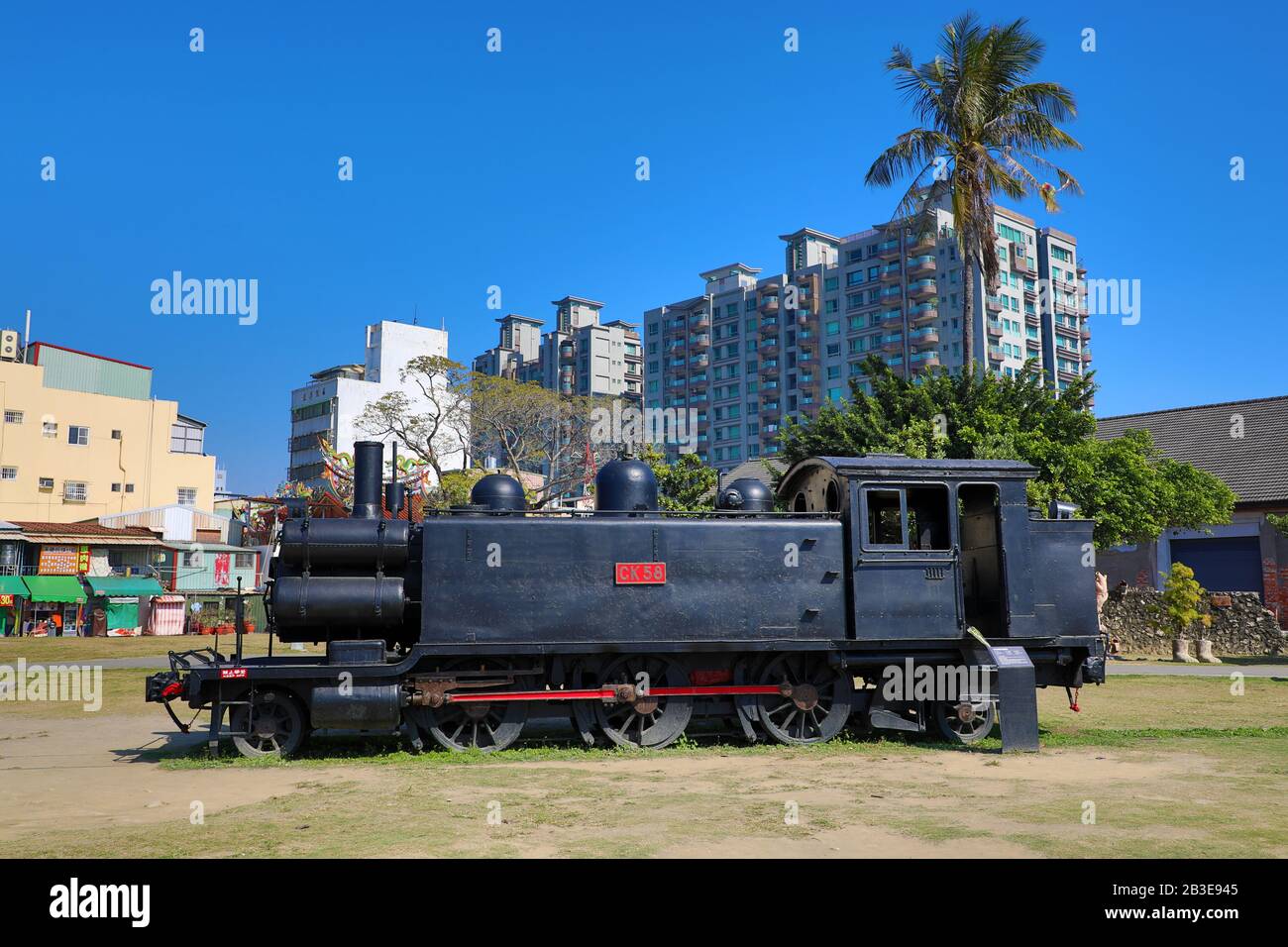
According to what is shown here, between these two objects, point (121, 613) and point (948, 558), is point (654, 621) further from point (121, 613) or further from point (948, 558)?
point (121, 613)

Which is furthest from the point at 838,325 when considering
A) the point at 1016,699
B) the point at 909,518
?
the point at 1016,699

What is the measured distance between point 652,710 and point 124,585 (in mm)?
35231

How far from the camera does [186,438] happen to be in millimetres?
57938

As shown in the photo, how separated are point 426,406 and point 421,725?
6838 cm

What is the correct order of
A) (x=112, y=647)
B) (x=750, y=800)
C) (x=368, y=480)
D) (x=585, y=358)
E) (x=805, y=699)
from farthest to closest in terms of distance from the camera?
(x=585, y=358) → (x=112, y=647) → (x=368, y=480) → (x=805, y=699) → (x=750, y=800)

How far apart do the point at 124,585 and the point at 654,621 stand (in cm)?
3535

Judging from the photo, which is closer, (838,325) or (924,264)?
(924,264)

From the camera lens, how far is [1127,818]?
24.5ft

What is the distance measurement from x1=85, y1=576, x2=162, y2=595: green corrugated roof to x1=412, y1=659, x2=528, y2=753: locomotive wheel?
32.5 meters

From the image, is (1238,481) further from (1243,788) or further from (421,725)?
(421,725)

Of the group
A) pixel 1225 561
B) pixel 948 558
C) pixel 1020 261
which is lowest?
pixel 1225 561

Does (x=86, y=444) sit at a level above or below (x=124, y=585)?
above

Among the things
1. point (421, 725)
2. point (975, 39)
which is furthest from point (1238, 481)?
point (421, 725)

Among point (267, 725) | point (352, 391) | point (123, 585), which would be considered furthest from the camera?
point (352, 391)
